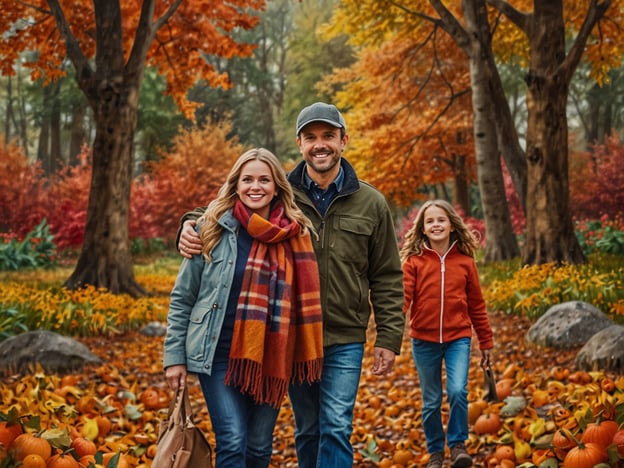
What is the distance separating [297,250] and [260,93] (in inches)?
1296

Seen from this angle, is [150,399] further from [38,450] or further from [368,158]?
[368,158]

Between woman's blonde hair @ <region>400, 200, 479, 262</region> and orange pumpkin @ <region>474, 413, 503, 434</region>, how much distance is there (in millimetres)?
1252

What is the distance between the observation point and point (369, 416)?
588cm

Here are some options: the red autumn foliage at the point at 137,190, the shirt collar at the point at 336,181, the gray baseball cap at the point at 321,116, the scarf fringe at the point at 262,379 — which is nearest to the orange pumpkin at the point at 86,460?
the scarf fringe at the point at 262,379

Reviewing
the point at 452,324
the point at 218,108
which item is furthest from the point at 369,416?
the point at 218,108

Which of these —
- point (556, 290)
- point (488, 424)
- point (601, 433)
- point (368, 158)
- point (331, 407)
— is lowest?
point (488, 424)

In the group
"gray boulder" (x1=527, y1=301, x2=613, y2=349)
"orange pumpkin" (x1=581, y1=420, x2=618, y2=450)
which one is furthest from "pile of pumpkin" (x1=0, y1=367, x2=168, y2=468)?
"gray boulder" (x1=527, y1=301, x2=613, y2=349)

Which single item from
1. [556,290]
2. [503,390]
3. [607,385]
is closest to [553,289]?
[556,290]

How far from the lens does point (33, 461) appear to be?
3.22 m

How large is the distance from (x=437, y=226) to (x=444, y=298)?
0.48 meters

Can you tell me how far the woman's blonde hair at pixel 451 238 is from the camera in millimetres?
4684

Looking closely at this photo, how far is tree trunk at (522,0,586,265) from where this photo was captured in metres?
10.1

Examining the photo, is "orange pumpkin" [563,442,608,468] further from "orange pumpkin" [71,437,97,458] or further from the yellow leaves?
the yellow leaves

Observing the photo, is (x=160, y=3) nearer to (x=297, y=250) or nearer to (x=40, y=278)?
(x=40, y=278)
